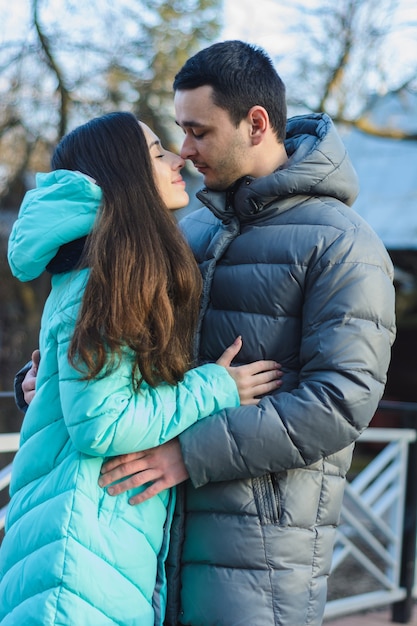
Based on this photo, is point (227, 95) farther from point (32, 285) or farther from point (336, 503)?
point (32, 285)

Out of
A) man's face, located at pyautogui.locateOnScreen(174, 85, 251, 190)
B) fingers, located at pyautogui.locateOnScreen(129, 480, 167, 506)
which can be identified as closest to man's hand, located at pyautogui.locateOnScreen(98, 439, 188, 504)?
fingers, located at pyautogui.locateOnScreen(129, 480, 167, 506)

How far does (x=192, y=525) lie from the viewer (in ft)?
6.99

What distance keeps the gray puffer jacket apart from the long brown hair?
179mm

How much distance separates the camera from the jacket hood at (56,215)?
1992 millimetres

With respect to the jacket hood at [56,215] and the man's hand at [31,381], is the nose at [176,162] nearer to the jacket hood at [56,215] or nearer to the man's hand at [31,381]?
the jacket hood at [56,215]

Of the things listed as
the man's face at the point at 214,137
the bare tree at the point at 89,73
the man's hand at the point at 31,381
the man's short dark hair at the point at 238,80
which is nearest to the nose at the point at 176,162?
the man's face at the point at 214,137

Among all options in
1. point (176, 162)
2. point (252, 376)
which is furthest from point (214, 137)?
point (252, 376)

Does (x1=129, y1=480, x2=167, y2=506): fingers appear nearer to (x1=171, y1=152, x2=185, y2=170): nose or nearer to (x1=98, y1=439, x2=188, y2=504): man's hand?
(x1=98, y1=439, x2=188, y2=504): man's hand

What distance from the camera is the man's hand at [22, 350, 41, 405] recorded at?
7.88 ft

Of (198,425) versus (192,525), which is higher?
(198,425)

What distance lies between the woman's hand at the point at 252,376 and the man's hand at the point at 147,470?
0.72 ft

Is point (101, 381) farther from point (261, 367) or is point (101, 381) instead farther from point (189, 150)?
point (189, 150)

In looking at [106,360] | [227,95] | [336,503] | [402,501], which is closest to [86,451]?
[106,360]

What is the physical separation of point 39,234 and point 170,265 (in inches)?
12.9
